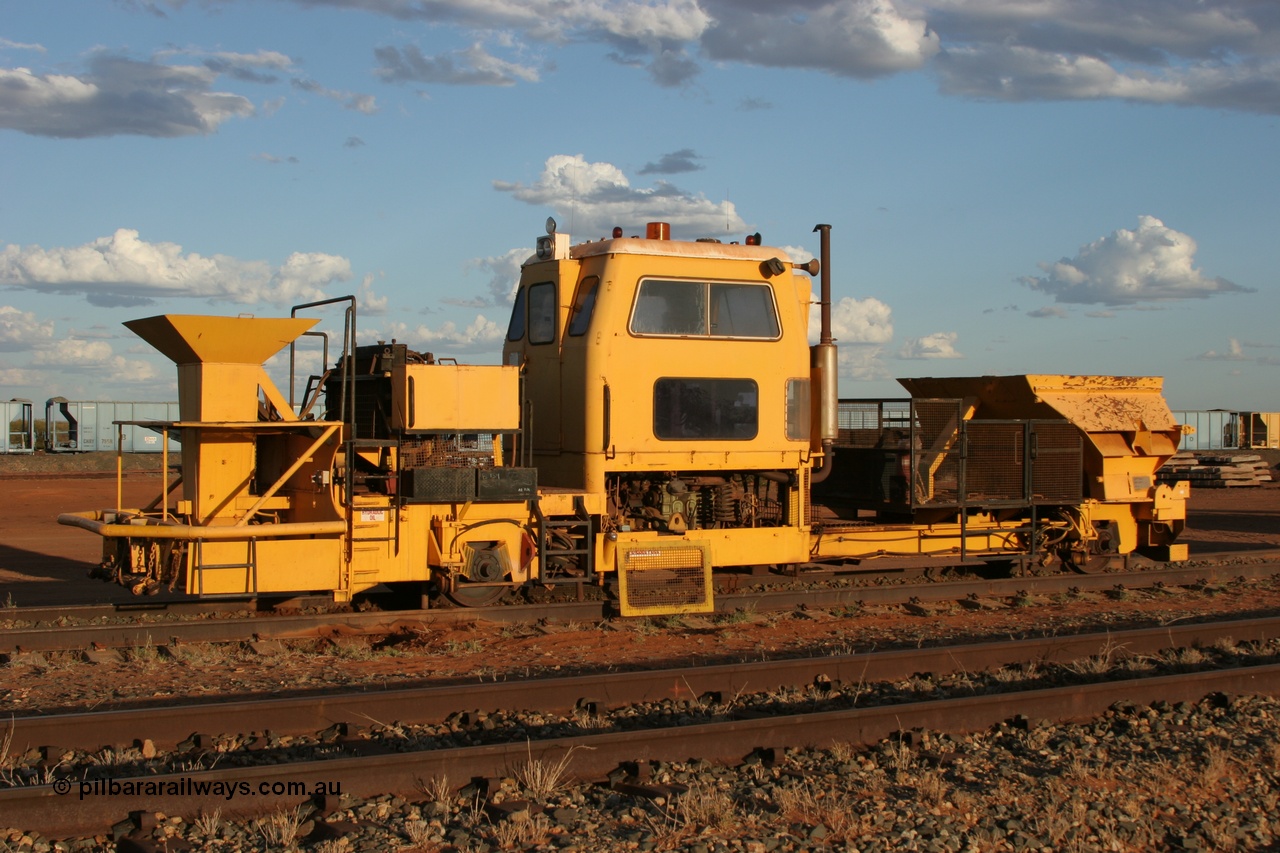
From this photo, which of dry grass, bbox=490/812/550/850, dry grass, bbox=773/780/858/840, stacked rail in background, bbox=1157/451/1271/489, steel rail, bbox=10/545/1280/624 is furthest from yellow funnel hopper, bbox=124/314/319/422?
stacked rail in background, bbox=1157/451/1271/489

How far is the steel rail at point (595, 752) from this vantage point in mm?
4988

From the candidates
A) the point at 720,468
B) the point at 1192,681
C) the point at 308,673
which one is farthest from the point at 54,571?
the point at 1192,681

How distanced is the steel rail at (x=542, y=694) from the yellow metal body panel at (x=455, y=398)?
2632mm

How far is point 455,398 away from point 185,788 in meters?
4.75

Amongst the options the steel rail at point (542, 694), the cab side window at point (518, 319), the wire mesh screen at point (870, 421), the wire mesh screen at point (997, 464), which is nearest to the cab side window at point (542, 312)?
the cab side window at point (518, 319)

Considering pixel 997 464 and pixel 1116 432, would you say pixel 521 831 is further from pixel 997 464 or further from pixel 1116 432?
pixel 1116 432

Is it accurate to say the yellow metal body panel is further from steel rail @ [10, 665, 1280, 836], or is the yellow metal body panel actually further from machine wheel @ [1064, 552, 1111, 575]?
machine wheel @ [1064, 552, 1111, 575]

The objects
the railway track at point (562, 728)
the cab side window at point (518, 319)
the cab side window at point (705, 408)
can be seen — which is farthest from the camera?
the cab side window at point (518, 319)

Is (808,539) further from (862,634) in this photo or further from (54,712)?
(54,712)

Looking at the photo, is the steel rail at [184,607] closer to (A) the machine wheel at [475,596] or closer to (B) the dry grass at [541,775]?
(A) the machine wheel at [475,596]

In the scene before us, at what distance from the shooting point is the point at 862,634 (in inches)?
388

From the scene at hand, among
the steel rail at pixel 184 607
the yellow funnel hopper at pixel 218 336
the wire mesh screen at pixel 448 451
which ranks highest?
the yellow funnel hopper at pixel 218 336

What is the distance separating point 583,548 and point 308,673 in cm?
288

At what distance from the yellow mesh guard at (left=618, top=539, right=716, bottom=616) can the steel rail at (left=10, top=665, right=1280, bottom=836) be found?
359cm
